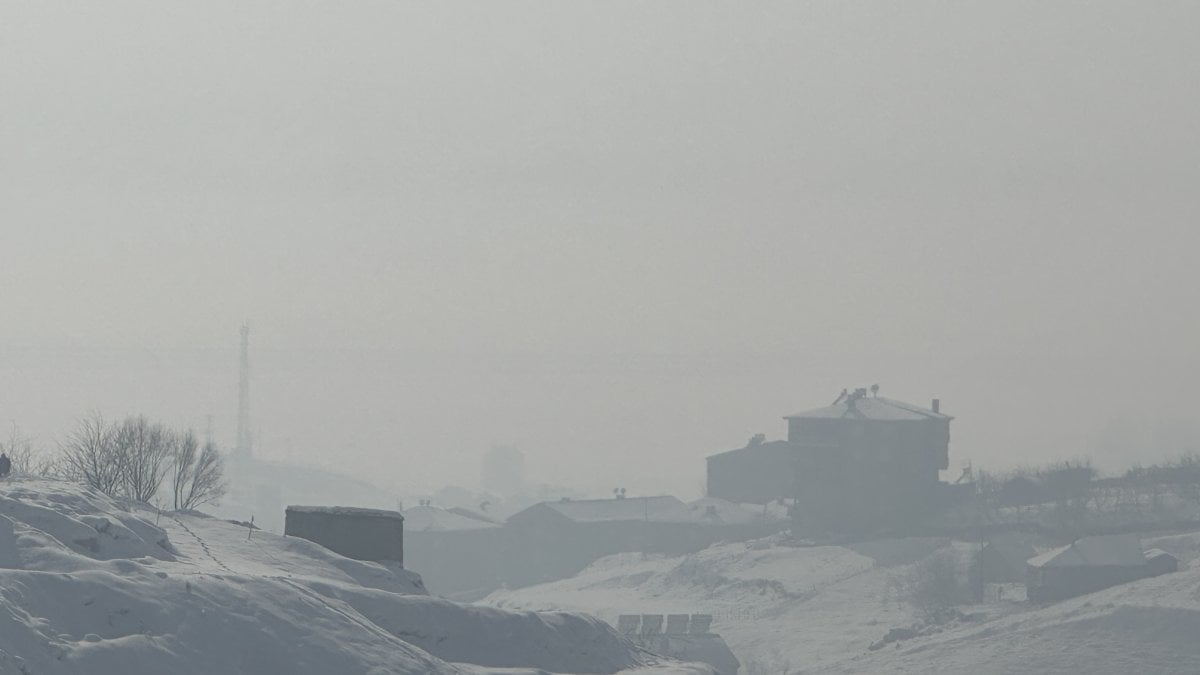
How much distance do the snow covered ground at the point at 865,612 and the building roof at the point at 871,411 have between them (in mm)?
9227

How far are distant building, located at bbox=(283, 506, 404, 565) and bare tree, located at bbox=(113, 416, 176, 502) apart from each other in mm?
16819

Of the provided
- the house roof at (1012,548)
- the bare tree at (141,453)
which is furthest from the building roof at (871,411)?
the bare tree at (141,453)

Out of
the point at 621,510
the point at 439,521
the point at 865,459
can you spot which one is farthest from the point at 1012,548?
the point at 439,521

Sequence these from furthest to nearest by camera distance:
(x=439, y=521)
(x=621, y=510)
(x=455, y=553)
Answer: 1. (x=621, y=510)
2. (x=439, y=521)
3. (x=455, y=553)

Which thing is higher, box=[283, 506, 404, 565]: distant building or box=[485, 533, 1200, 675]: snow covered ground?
box=[283, 506, 404, 565]: distant building

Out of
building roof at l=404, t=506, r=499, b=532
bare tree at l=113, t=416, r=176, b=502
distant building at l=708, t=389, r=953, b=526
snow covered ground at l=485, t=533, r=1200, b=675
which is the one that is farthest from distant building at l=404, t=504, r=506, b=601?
bare tree at l=113, t=416, r=176, b=502

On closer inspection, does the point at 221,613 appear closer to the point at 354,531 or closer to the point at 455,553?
the point at 354,531

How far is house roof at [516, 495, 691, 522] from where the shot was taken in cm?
12175

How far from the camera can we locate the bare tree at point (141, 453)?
46312mm

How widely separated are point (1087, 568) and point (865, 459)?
23668 mm

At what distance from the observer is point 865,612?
82.0 m

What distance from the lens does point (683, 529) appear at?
11869cm

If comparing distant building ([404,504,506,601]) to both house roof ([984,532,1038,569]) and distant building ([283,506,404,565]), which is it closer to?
house roof ([984,532,1038,569])

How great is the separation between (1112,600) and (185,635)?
5926 cm
